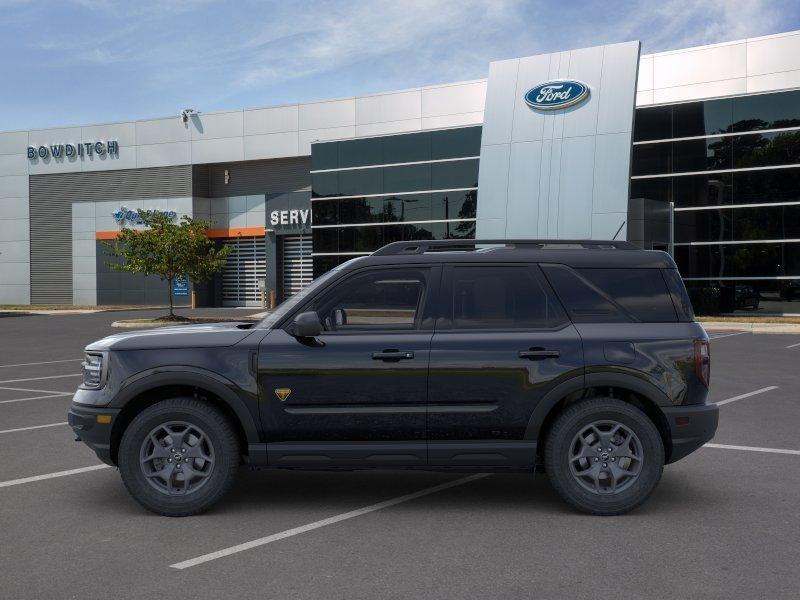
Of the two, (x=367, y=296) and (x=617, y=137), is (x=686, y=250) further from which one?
(x=367, y=296)

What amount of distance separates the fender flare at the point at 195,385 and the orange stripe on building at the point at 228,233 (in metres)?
41.4

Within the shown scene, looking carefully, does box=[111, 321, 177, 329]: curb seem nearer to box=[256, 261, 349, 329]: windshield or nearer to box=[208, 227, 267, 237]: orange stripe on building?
box=[208, 227, 267, 237]: orange stripe on building

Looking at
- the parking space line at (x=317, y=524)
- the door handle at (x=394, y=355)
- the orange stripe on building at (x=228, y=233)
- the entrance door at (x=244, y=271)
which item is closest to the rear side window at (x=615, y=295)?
the door handle at (x=394, y=355)

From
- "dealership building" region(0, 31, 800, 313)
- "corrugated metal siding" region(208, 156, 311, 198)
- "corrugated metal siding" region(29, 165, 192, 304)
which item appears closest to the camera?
"dealership building" region(0, 31, 800, 313)

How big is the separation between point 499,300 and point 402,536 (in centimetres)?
171

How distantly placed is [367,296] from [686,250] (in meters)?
28.6

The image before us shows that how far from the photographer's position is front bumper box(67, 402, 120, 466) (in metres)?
5.71

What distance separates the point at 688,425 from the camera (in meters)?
5.70

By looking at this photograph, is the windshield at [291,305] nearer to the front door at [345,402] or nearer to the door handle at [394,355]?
the front door at [345,402]

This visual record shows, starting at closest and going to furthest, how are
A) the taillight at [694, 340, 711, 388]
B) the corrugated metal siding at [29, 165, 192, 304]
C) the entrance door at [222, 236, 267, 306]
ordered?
the taillight at [694, 340, 711, 388] → the entrance door at [222, 236, 267, 306] → the corrugated metal siding at [29, 165, 192, 304]

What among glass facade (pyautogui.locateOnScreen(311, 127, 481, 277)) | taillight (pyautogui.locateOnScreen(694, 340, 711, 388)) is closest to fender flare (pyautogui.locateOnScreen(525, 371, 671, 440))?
taillight (pyautogui.locateOnScreen(694, 340, 711, 388))

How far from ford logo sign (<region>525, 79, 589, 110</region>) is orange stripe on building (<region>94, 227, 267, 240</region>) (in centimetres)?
1926

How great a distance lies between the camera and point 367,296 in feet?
19.4

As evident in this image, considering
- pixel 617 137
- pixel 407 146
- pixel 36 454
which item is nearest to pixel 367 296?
pixel 36 454
